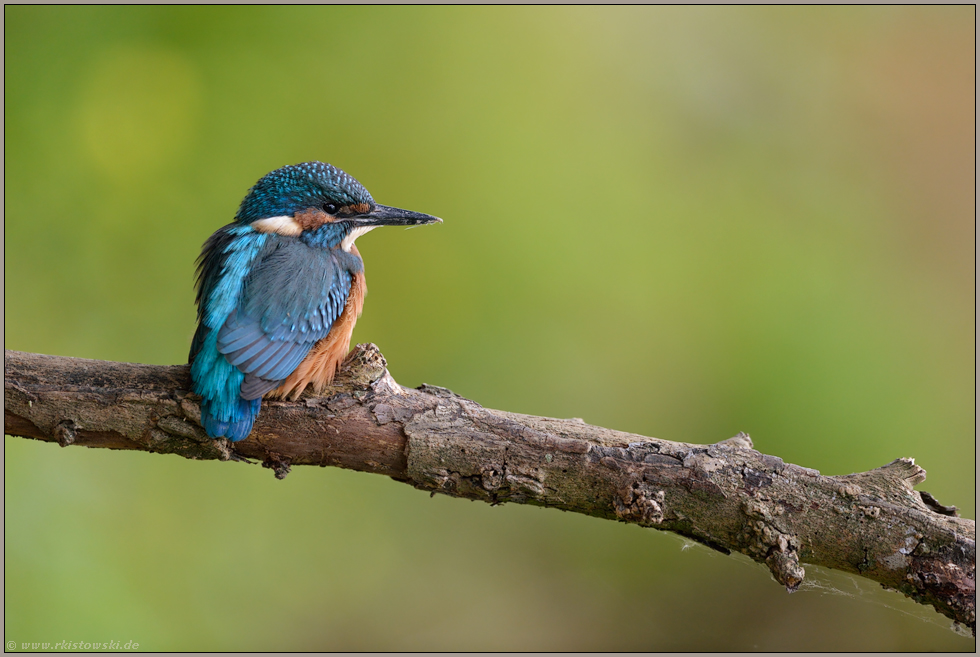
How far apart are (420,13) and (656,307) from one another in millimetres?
1723

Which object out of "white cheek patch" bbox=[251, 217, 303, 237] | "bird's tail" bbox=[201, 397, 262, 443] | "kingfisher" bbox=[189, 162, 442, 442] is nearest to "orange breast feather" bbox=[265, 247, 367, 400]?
"kingfisher" bbox=[189, 162, 442, 442]

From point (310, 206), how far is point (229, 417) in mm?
718

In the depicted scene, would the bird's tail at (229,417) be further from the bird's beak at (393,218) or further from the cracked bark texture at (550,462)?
the bird's beak at (393,218)

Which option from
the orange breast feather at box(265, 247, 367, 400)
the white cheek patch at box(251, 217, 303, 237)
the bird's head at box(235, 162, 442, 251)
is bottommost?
the orange breast feather at box(265, 247, 367, 400)

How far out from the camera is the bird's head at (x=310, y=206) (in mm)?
2061

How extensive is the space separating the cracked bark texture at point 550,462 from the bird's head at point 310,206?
48cm

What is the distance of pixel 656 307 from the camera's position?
10.6 feet

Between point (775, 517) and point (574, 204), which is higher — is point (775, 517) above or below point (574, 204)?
below

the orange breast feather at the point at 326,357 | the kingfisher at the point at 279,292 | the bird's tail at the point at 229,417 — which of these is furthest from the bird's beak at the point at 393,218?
the bird's tail at the point at 229,417

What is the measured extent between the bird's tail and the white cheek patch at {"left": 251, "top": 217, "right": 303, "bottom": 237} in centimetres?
58

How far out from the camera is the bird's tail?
1.67 metres

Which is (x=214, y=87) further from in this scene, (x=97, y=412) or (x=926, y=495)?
(x=926, y=495)

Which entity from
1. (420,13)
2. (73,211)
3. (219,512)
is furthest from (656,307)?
(73,211)

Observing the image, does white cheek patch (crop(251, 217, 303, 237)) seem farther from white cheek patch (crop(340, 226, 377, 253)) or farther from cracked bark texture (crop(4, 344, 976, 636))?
cracked bark texture (crop(4, 344, 976, 636))
